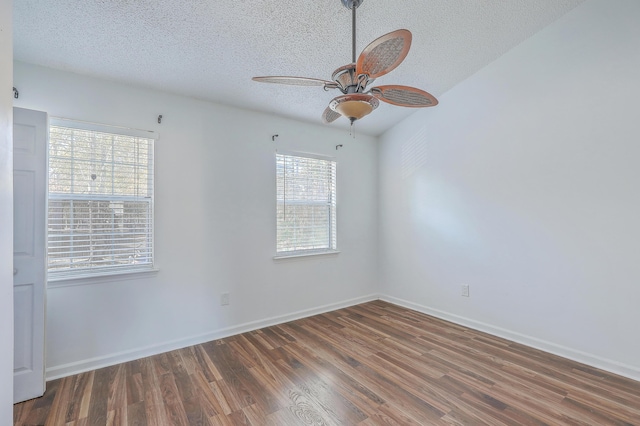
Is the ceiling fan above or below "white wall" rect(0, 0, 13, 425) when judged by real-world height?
above

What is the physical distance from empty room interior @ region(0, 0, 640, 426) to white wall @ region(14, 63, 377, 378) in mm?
18

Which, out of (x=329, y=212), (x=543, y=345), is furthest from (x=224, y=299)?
(x=543, y=345)

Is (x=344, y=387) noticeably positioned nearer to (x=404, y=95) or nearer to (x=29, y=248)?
(x=404, y=95)

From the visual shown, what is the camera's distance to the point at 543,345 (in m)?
2.80

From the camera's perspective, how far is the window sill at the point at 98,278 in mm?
2359

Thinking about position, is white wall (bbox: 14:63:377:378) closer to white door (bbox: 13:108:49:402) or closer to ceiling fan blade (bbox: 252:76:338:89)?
white door (bbox: 13:108:49:402)

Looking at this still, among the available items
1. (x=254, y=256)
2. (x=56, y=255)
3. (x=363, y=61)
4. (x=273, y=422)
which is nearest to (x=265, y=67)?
(x=363, y=61)

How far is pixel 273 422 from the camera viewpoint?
6.06ft

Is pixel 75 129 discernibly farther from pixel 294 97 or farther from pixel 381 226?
pixel 381 226

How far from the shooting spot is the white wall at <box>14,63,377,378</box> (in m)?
2.43

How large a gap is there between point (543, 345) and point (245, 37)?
3.75 m

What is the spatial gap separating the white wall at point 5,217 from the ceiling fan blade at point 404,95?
1.56 metres

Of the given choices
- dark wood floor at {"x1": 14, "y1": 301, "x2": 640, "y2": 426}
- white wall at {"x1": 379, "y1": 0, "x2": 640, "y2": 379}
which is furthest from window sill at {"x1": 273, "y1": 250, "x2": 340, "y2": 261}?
white wall at {"x1": 379, "y1": 0, "x2": 640, "y2": 379}

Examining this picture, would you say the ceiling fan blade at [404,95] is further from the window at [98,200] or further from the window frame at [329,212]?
the window at [98,200]
